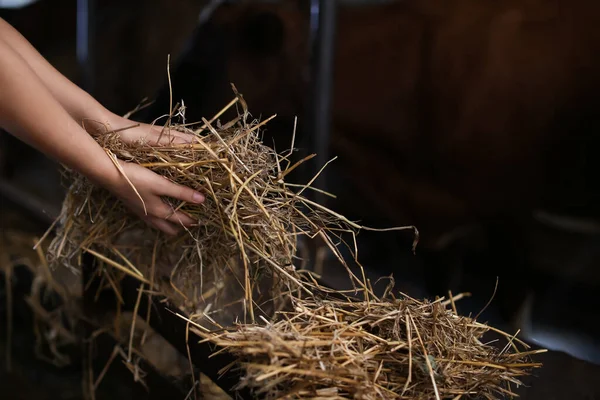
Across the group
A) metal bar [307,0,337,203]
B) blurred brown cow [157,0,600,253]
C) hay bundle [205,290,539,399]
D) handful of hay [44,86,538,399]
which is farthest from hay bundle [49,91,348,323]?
metal bar [307,0,337,203]

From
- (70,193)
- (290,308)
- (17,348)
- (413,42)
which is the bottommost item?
(17,348)

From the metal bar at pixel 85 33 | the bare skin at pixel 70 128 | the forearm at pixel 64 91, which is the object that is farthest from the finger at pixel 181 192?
the metal bar at pixel 85 33

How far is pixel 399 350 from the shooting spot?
83 cm

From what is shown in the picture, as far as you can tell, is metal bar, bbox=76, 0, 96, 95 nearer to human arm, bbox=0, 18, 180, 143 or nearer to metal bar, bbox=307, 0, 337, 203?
metal bar, bbox=307, 0, 337, 203

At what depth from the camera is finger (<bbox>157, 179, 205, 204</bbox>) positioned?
0.98m

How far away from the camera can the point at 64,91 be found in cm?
104

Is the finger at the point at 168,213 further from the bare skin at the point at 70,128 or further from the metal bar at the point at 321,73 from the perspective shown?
the metal bar at the point at 321,73

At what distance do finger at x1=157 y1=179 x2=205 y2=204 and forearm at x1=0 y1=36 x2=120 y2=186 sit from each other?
0.08 meters

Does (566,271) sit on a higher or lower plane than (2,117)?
lower

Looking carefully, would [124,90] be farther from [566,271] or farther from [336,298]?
[566,271]

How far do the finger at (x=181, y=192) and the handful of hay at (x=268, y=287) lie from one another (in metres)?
0.01

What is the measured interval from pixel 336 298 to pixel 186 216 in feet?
0.98

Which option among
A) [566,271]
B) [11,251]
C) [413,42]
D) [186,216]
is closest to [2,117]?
[186,216]

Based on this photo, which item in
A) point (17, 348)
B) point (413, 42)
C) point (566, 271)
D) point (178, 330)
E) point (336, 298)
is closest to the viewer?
point (336, 298)
